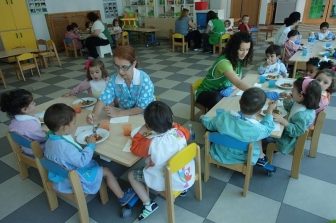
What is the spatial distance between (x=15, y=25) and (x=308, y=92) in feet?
24.6

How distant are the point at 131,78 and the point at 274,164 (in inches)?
64.3

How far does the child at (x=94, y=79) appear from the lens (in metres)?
2.64

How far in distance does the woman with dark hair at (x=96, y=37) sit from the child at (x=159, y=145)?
572cm

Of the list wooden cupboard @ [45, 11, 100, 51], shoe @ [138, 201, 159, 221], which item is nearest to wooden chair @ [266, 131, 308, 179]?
shoe @ [138, 201, 159, 221]

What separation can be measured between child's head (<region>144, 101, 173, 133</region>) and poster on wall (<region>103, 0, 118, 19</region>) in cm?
885

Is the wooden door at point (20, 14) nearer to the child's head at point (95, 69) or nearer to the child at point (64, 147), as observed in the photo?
the child's head at point (95, 69)

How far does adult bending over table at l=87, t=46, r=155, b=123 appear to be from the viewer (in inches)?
76.2

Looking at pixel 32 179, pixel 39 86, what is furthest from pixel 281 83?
pixel 39 86

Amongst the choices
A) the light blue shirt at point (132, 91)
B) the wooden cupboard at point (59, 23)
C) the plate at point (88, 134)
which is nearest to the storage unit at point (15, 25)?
the wooden cupboard at point (59, 23)

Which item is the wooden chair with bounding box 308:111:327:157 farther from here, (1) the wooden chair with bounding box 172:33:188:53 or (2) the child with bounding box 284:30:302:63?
(1) the wooden chair with bounding box 172:33:188:53

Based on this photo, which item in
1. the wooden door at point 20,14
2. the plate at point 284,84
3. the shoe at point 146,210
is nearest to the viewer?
the shoe at point 146,210

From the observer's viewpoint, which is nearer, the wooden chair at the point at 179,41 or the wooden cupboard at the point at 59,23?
the wooden chair at the point at 179,41

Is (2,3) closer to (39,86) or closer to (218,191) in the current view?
(39,86)

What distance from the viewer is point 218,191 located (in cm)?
211
